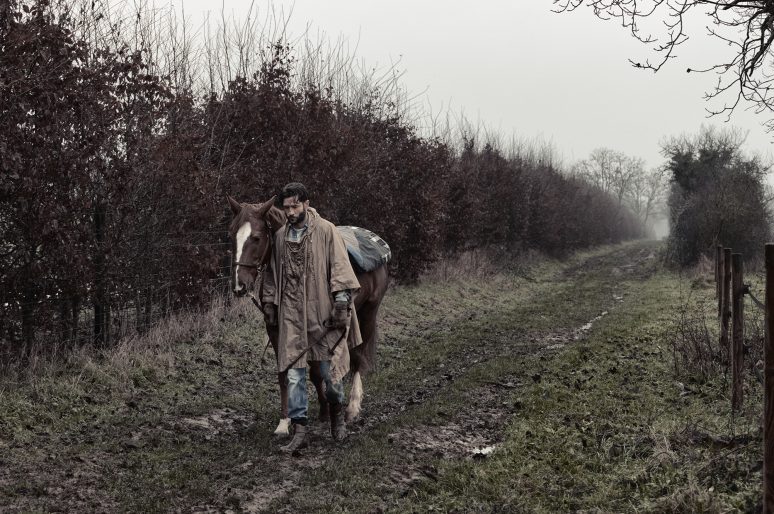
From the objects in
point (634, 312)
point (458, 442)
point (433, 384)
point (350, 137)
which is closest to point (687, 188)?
point (634, 312)

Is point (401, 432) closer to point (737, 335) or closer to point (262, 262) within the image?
point (262, 262)

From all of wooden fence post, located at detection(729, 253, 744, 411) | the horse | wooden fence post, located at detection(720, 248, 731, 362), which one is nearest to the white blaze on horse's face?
the horse

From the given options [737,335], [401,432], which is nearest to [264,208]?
[401,432]

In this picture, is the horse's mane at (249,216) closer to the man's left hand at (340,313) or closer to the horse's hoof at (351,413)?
the man's left hand at (340,313)

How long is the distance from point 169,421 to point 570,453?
12.9ft

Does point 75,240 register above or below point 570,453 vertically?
above

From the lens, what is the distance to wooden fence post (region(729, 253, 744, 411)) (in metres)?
6.14

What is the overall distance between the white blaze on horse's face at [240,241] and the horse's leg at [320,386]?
3.35 ft

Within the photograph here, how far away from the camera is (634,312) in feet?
46.8

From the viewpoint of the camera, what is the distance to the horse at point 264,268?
5.48 meters

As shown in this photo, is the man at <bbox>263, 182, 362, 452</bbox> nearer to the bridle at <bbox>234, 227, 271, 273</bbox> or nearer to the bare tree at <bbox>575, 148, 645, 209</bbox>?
the bridle at <bbox>234, 227, 271, 273</bbox>

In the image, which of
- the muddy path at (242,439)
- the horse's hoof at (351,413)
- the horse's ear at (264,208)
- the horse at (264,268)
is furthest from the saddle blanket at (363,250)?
the muddy path at (242,439)

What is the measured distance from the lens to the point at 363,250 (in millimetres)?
6770

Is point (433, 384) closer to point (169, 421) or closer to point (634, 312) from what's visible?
point (169, 421)
